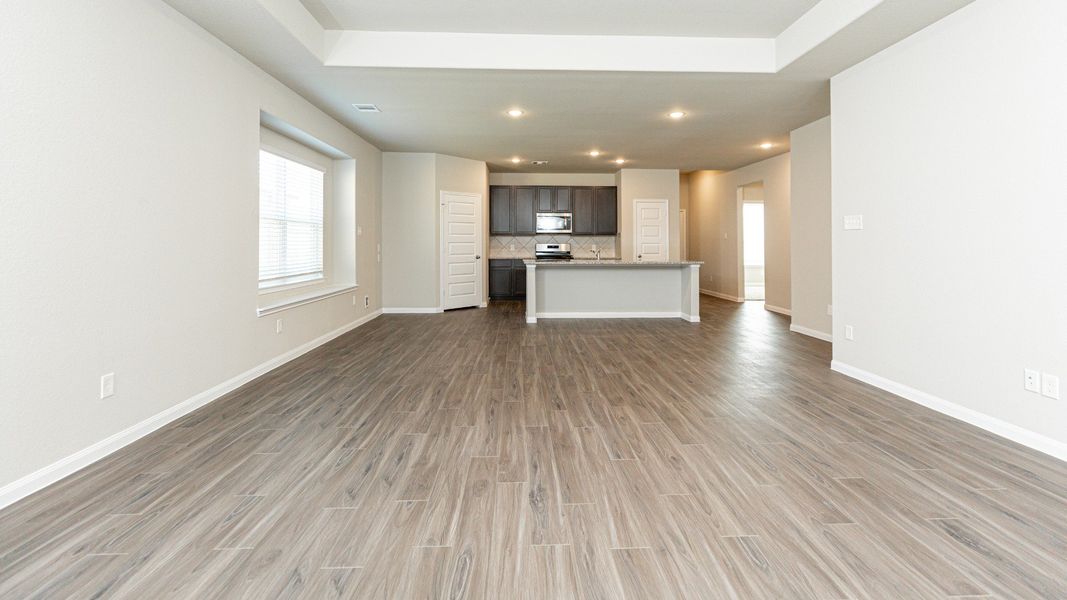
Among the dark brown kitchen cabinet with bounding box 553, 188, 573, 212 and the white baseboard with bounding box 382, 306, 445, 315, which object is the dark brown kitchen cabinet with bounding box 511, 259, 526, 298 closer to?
the dark brown kitchen cabinet with bounding box 553, 188, 573, 212

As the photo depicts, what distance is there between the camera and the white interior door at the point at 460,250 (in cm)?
809

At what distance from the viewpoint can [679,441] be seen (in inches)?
101

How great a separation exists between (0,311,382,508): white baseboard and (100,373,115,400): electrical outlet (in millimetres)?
218

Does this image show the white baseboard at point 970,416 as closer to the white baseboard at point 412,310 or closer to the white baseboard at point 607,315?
the white baseboard at point 607,315

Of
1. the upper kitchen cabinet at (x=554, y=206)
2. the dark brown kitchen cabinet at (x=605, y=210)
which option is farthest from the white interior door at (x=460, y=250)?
the dark brown kitchen cabinet at (x=605, y=210)

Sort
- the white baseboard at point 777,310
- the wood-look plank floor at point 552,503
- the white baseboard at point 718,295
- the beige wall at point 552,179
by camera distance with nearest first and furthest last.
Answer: the wood-look plank floor at point 552,503
the white baseboard at point 777,310
the white baseboard at point 718,295
the beige wall at point 552,179

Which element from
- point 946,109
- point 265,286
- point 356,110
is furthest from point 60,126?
point 946,109

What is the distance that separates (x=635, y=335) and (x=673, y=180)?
180 inches

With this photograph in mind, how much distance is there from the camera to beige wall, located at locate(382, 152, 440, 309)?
25.4ft

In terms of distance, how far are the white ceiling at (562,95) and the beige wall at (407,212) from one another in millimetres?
340

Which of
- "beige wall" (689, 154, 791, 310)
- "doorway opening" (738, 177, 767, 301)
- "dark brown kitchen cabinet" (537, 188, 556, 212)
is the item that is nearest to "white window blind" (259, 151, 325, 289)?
"dark brown kitchen cabinet" (537, 188, 556, 212)

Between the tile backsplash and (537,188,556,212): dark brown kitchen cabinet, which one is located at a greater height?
(537,188,556,212): dark brown kitchen cabinet

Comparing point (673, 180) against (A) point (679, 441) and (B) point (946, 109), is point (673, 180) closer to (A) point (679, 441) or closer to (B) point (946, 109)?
(B) point (946, 109)

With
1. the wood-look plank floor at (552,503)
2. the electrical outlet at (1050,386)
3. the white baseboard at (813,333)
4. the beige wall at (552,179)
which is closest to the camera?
the wood-look plank floor at (552,503)
